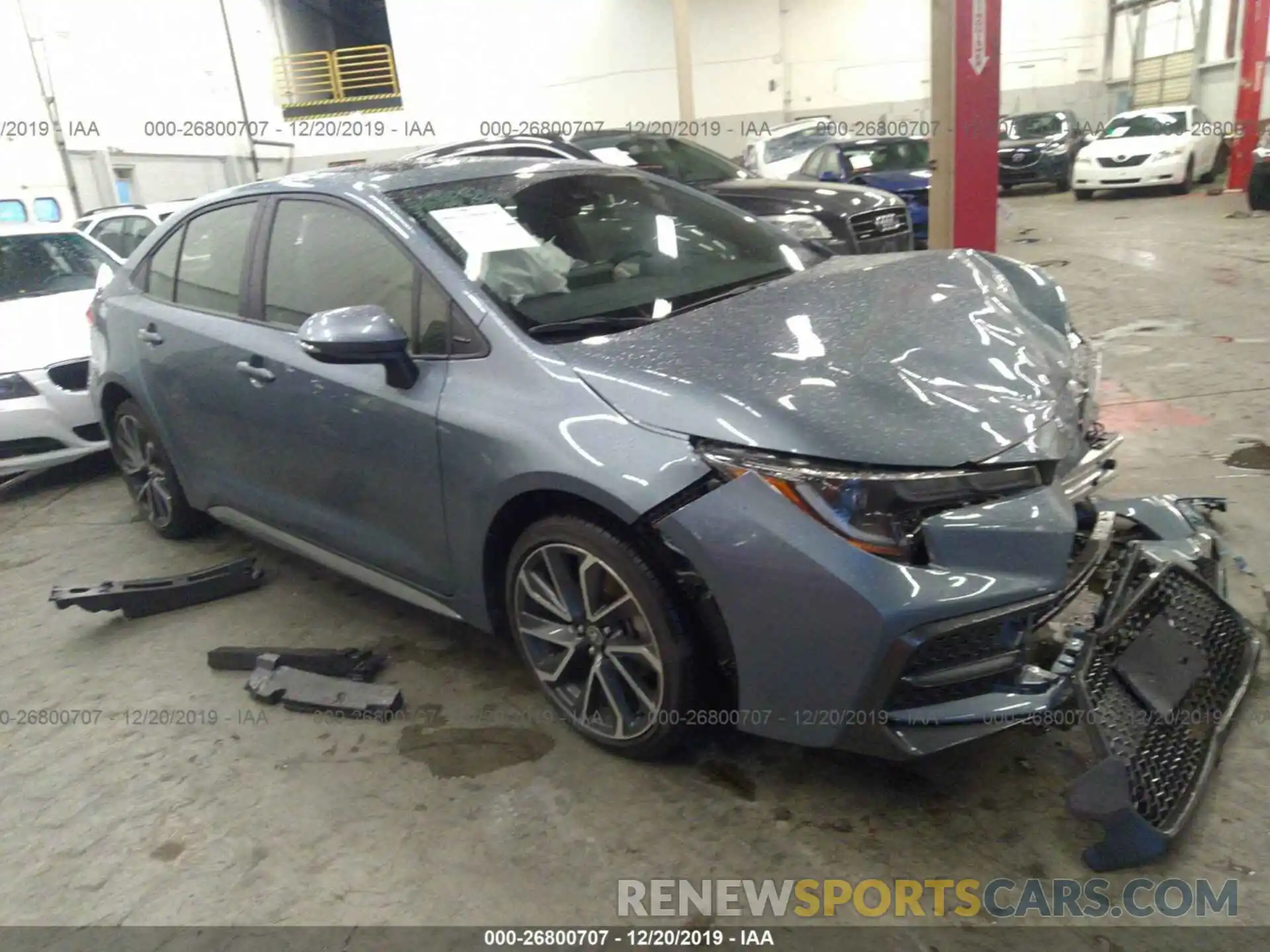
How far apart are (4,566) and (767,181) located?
5025mm

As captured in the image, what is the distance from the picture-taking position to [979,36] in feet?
18.6

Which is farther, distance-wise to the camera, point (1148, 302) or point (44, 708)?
point (1148, 302)

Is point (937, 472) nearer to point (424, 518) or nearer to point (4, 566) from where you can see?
point (424, 518)

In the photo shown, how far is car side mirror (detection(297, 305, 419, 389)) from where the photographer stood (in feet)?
7.23

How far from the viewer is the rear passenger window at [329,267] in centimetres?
247

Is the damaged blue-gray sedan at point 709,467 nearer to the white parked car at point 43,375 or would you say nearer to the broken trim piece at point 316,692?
the broken trim piece at point 316,692

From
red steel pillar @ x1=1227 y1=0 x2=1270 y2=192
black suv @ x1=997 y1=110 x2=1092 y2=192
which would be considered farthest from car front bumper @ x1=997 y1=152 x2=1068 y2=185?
red steel pillar @ x1=1227 y1=0 x2=1270 y2=192

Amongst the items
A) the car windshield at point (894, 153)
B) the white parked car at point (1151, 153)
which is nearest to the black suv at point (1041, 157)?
the white parked car at point (1151, 153)

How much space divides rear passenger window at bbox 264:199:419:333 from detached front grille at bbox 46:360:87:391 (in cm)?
236

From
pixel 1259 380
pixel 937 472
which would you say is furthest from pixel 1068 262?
pixel 937 472

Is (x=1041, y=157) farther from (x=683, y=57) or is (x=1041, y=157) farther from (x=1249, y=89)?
(x=683, y=57)

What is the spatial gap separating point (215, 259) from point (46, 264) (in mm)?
3149

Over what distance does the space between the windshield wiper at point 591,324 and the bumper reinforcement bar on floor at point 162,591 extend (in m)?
1.79

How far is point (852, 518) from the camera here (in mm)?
1765
